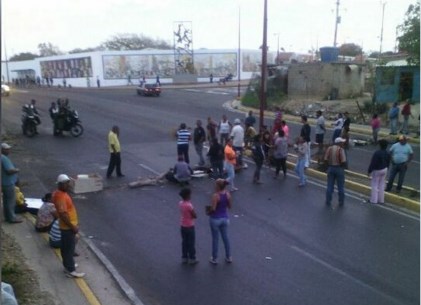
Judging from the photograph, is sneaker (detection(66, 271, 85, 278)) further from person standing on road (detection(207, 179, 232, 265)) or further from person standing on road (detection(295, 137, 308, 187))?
person standing on road (detection(295, 137, 308, 187))

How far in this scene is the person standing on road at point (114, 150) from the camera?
14.5 metres

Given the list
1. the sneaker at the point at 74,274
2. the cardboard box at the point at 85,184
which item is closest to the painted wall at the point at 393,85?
the cardboard box at the point at 85,184

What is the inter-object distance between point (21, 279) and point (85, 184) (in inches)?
241

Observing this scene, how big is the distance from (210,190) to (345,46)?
90.0 meters

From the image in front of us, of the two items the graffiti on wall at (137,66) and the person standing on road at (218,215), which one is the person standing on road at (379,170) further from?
the graffiti on wall at (137,66)

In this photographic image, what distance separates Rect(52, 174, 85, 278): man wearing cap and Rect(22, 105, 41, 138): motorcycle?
1631 centimetres

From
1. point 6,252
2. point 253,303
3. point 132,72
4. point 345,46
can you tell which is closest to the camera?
point 253,303

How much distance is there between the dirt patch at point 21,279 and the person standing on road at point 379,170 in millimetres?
8093

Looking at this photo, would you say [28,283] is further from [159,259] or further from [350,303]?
[350,303]

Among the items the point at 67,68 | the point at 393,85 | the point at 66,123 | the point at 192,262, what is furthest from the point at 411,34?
the point at 67,68

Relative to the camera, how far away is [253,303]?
6.93 meters

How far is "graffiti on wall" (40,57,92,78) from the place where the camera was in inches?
2985

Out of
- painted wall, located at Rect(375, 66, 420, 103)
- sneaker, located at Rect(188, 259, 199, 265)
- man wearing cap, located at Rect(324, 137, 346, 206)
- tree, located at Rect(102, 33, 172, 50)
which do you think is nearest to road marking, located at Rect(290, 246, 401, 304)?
sneaker, located at Rect(188, 259, 199, 265)

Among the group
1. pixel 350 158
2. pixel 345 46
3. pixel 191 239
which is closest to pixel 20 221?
pixel 191 239
